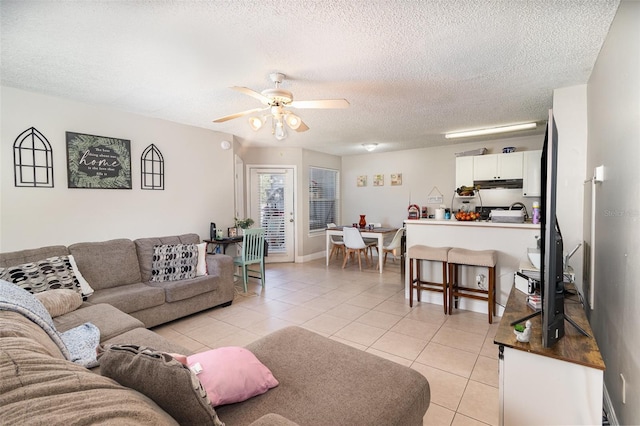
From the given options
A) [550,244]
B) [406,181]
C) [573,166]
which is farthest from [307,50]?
[406,181]

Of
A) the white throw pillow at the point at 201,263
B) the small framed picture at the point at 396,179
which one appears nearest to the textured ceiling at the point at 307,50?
the white throw pillow at the point at 201,263

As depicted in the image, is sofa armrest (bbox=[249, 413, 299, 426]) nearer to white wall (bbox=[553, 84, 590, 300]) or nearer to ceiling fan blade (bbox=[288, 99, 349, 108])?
ceiling fan blade (bbox=[288, 99, 349, 108])

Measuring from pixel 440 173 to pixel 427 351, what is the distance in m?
4.46

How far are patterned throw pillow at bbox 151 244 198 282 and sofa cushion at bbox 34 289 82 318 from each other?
911 mm

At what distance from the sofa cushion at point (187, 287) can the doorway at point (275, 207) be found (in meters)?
2.72

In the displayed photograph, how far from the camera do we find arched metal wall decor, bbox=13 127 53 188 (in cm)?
294

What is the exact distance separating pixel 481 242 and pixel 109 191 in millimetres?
4628

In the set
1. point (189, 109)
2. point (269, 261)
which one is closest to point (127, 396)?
point (189, 109)

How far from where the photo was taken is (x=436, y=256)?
136 inches

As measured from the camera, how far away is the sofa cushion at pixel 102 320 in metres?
2.01

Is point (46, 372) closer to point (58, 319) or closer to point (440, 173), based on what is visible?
point (58, 319)

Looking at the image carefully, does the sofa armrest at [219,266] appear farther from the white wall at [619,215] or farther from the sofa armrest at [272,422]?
the white wall at [619,215]

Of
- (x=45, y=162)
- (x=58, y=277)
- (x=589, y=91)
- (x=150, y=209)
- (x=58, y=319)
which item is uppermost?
(x=589, y=91)

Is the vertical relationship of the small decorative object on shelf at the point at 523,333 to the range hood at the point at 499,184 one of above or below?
below
